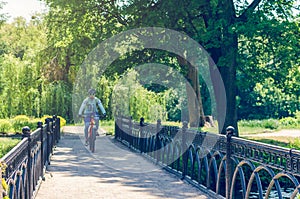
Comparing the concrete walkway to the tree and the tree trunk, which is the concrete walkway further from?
the tree trunk

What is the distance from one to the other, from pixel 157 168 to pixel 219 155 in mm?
4336

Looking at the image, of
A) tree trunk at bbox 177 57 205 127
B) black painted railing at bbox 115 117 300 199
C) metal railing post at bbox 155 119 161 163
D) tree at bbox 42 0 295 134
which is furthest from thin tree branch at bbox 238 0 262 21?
metal railing post at bbox 155 119 161 163

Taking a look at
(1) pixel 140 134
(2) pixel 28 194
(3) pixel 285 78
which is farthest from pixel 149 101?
(2) pixel 28 194

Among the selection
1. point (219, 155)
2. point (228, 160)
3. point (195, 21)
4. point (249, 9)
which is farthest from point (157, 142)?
point (195, 21)

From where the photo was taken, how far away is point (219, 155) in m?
8.42

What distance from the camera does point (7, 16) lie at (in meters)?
38.1

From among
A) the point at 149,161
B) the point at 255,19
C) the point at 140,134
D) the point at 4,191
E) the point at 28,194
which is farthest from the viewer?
the point at 255,19

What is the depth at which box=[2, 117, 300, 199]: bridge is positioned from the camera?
247 inches

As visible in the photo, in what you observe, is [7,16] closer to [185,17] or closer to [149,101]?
[149,101]

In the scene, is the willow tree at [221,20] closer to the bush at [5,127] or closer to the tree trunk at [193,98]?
the tree trunk at [193,98]

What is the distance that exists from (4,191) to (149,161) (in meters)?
9.78

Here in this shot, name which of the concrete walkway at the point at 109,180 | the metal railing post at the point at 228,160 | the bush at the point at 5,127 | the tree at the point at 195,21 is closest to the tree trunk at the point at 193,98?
the tree at the point at 195,21

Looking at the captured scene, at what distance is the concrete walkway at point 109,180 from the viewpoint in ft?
29.7

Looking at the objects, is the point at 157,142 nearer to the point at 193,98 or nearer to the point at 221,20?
the point at 221,20
